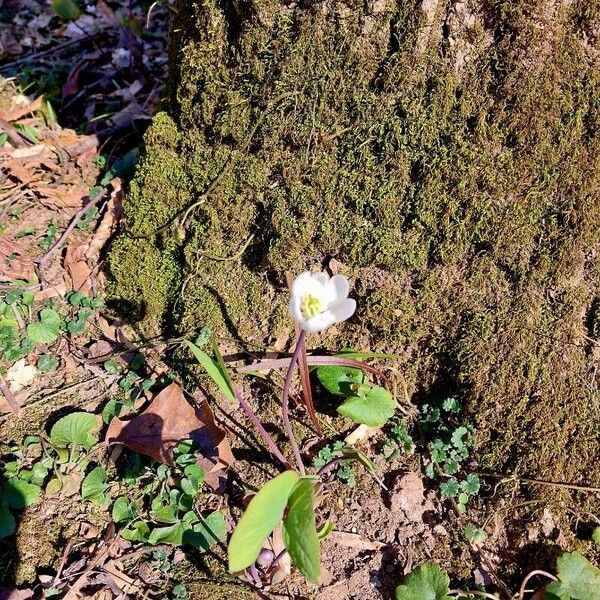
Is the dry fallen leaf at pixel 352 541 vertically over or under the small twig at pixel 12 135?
under

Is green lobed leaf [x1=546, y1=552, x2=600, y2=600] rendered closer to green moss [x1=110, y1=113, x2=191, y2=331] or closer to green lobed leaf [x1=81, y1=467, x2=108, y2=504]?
green lobed leaf [x1=81, y1=467, x2=108, y2=504]

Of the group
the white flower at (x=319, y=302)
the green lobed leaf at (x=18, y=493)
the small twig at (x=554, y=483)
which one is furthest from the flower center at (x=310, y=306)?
the green lobed leaf at (x=18, y=493)

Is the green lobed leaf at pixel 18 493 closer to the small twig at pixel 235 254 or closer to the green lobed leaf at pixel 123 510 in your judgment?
the green lobed leaf at pixel 123 510

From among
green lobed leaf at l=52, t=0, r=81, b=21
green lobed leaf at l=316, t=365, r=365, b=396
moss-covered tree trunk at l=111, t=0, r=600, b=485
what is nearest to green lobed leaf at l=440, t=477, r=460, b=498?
moss-covered tree trunk at l=111, t=0, r=600, b=485

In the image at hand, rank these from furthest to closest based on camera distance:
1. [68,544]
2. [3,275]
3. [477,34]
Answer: [3,275] < [68,544] < [477,34]

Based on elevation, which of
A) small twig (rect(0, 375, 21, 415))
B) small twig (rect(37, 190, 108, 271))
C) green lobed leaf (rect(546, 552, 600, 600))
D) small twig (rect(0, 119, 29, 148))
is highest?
small twig (rect(0, 119, 29, 148))

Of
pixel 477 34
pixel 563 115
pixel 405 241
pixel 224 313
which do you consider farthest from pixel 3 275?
pixel 563 115

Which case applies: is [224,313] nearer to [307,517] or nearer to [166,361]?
[166,361]
